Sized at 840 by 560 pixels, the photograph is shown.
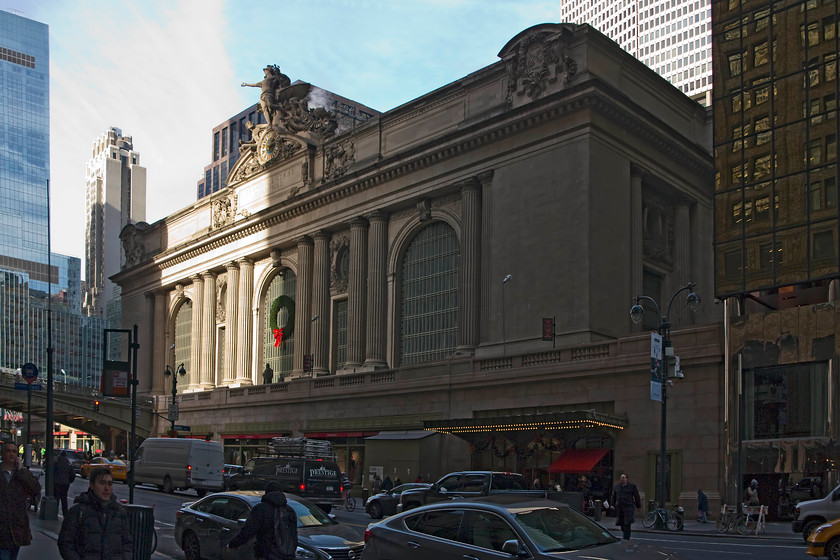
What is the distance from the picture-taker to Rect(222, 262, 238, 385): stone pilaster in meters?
74.1

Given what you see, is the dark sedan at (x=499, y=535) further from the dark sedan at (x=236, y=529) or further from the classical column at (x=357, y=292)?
the classical column at (x=357, y=292)

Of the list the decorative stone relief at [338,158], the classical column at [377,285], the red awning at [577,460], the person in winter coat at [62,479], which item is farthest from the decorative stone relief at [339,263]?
the person in winter coat at [62,479]

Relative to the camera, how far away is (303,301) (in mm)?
66875

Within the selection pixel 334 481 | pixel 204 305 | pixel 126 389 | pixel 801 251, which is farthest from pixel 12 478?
pixel 204 305

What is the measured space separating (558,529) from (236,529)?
23.6ft

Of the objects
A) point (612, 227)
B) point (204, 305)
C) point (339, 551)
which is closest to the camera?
point (339, 551)

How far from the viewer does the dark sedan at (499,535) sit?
10.5 metres

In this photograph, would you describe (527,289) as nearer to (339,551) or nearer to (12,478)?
(339,551)

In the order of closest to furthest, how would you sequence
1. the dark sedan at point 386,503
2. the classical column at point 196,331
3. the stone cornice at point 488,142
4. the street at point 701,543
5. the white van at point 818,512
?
the street at point 701,543
the white van at point 818,512
the dark sedan at point 386,503
the stone cornice at point 488,142
the classical column at point 196,331

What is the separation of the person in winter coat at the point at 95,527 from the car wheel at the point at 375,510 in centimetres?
2409

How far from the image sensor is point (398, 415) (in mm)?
50594

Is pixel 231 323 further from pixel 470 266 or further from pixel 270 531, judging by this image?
pixel 270 531

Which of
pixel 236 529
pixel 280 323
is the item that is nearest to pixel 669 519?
pixel 236 529

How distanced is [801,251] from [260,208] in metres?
45.9
